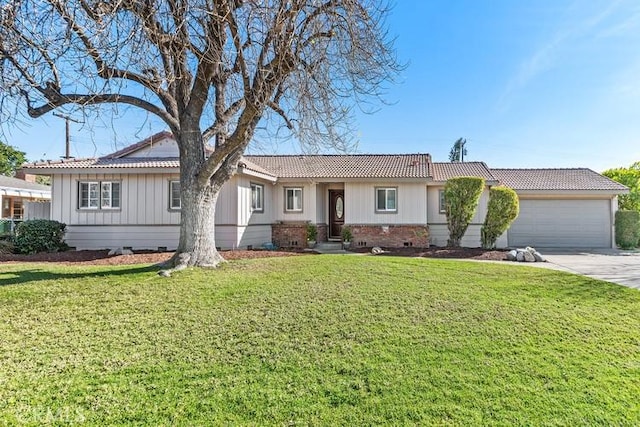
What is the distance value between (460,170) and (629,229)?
26.8ft

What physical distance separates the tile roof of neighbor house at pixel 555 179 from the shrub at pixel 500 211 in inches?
184

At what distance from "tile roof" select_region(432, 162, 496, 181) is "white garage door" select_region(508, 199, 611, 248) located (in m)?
2.69

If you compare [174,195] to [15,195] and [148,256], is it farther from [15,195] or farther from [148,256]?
[15,195]

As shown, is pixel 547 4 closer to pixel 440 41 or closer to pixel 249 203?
pixel 440 41

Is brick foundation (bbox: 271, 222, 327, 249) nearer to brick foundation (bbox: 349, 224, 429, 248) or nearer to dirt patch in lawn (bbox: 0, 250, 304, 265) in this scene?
brick foundation (bbox: 349, 224, 429, 248)

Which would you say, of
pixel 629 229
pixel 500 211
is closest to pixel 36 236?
pixel 500 211

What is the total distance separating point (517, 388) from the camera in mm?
3830

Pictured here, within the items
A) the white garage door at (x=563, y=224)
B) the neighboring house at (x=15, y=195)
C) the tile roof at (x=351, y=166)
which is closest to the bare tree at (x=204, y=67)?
the tile roof at (x=351, y=166)

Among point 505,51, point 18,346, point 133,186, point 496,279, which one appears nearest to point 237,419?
point 18,346

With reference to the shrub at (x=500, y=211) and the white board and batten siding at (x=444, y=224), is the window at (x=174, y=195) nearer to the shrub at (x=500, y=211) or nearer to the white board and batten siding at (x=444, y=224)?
the white board and batten siding at (x=444, y=224)

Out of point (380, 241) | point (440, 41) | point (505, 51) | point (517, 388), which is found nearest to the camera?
point (517, 388)

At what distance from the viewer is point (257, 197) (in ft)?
52.0

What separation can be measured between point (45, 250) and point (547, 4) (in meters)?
18.2

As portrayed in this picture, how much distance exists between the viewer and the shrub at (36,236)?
12.9m
